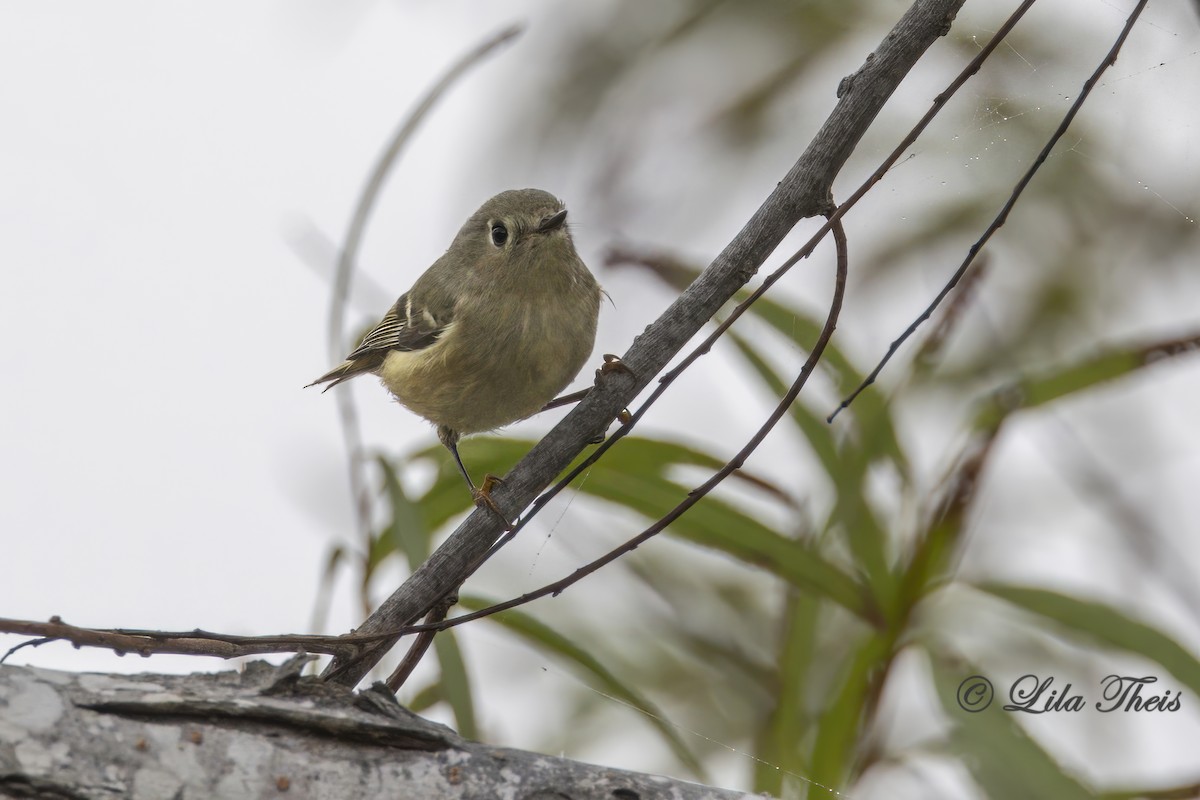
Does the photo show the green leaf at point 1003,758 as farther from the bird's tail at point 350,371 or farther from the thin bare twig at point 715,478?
the bird's tail at point 350,371

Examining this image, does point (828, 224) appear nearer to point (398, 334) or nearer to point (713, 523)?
point (713, 523)

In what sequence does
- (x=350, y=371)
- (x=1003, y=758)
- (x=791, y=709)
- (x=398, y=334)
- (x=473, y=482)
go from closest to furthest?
(x=1003, y=758) → (x=791, y=709) → (x=473, y=482) → (x=398, y=334) → (x=350, y=371)

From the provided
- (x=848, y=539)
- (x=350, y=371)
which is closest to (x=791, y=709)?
(x=848, y=539)

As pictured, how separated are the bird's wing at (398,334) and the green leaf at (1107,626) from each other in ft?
3.92

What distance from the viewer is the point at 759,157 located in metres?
2.57

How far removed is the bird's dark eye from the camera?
2.29 m

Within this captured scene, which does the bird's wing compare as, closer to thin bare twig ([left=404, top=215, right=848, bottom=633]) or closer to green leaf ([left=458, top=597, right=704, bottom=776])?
green leaf ([left=458, top=597, right=704, bottom=776])

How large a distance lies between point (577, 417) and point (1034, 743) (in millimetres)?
836

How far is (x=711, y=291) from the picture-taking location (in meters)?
1.27

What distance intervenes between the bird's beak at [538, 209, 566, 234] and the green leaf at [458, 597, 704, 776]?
734 mm

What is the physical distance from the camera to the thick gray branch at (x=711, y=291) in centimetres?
121

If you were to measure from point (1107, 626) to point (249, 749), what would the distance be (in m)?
1.36

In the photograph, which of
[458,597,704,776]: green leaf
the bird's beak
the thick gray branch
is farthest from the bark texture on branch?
the bird's beak

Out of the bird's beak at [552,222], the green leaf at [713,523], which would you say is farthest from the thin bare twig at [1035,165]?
the bird's beak at [552,222]
